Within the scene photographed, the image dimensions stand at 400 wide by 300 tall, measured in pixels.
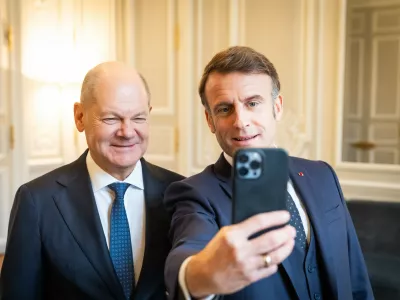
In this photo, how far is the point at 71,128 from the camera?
3297 millimetres

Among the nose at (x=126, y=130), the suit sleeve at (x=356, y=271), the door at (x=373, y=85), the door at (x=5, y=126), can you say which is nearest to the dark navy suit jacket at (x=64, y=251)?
the nose at (x=126, y=130)

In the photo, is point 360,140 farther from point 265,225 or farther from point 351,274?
point 265,225

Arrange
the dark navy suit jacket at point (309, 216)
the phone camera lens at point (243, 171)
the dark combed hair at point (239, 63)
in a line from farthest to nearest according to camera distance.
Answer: the dark combed hair at point (239, 63) → the dark navy suit jacket at point (309, 216) → the phone camera lens at point (243, 171)

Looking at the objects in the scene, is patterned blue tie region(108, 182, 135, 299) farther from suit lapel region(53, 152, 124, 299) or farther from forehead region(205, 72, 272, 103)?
forehead region(205, 72, 272, 103)

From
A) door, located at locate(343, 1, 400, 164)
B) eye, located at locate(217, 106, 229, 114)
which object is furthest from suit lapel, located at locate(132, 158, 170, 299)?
door, located at locate(343, 1, 400, 164)

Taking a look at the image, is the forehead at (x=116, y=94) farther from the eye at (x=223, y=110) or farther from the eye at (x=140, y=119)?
the eye at (x=223, y=110)

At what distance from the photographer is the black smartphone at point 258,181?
2.28ft

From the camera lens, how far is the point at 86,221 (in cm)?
120

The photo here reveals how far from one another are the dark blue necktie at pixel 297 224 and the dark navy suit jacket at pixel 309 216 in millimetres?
27

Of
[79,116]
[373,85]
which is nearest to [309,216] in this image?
[79,116]

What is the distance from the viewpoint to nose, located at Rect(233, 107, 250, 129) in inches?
40.6

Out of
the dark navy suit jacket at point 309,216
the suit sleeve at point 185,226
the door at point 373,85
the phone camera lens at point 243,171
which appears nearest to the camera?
the phone camera lens at point 243,171

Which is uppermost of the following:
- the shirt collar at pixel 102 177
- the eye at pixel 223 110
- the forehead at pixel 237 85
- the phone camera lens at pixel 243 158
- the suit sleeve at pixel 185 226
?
the forehead at pixel 237 85

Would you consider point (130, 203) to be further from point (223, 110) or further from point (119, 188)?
point (223, 110)
